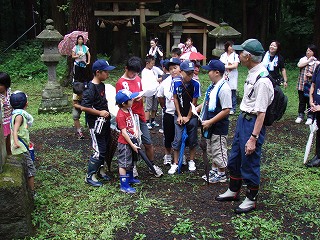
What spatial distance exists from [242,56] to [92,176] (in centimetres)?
262

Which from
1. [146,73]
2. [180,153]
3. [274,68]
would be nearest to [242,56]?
[180,153]

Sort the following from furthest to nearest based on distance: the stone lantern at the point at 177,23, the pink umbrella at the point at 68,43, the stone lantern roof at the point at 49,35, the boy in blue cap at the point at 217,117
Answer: the stone lantern at the point at 177,23, the pink umbrella at the point at 68,43, the stone lantern roof at the point at 49,35, the boy in blue cap at the point at 217,117

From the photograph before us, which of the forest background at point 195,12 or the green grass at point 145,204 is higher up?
the forest background at point 195,12

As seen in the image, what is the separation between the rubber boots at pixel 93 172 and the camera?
5107mm

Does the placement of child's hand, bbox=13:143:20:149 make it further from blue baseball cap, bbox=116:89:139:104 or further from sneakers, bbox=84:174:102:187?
blue baseball cap, bbox=116:89:139:104

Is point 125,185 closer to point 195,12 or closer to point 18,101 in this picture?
point 18,101

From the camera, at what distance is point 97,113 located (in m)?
5.02

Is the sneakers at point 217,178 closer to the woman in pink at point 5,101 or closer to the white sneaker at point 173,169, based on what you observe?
the white sneaker at point 173,169

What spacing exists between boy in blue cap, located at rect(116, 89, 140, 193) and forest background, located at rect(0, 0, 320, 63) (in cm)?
756

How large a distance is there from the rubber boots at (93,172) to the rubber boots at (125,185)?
0.36 metres

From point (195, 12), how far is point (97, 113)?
1577 cm

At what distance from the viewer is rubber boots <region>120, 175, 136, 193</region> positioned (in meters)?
4.99

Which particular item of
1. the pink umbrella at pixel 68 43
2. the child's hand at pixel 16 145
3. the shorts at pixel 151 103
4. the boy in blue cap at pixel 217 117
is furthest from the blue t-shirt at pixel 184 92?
the pink umbrella at pixel 68 43

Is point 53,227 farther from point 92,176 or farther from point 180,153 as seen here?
point 180,153
